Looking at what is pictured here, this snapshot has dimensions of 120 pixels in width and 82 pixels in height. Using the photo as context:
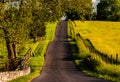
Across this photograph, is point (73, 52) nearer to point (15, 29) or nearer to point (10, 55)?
point (10, 55)

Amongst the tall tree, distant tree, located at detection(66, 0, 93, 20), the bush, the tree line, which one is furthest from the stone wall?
distant tree, located at detection(66, 0, 93, 20)

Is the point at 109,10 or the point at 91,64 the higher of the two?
the point at 91,64

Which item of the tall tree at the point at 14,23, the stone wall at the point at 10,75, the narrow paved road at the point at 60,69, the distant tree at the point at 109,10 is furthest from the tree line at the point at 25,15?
the distant tree at the point at 109,10

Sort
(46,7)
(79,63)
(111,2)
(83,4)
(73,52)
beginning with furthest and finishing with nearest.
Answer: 1. (111,2)
2. (73,52)
3. (79,63)
4. (83,4)
5. (46,7)

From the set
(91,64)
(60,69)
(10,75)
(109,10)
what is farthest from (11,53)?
(109,10)

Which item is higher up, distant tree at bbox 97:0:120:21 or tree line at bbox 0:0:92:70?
tree line at bbox 0:0:92:70

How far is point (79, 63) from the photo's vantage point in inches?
2119

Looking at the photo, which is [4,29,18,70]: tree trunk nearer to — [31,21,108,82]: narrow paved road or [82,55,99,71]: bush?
[31,21,108,82]: narrow paved road

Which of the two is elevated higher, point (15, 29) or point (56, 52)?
point (15, 29)

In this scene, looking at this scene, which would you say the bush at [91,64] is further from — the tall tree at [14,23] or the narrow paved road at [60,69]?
the tall tree at [14,23]

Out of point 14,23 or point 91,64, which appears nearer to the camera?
point 14,23

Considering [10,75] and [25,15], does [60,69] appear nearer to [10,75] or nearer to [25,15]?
[25,15]

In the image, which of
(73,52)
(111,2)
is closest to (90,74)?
(73,52)

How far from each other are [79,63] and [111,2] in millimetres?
131939
